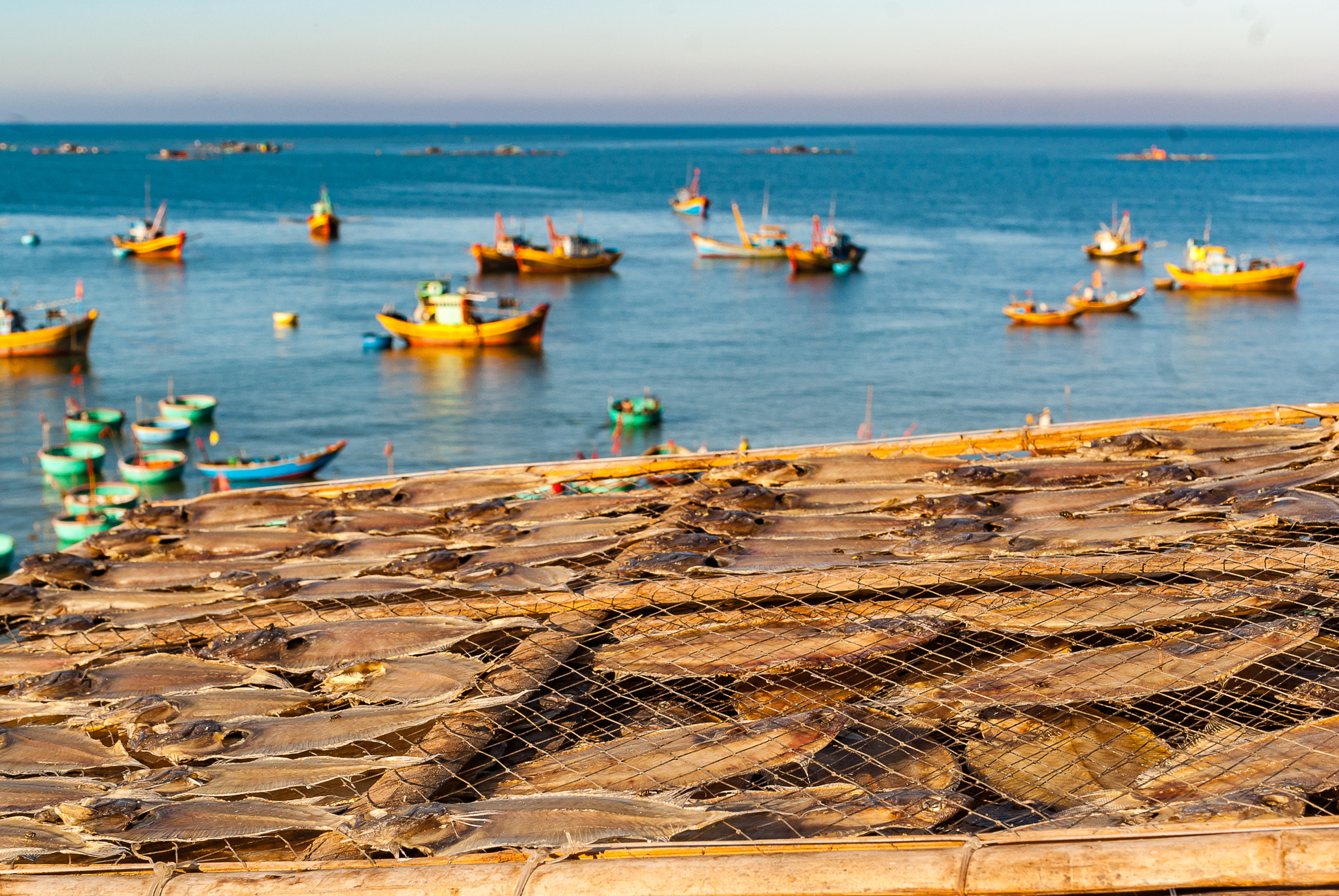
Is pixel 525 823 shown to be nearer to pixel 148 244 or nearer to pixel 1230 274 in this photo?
pixel 1230 274

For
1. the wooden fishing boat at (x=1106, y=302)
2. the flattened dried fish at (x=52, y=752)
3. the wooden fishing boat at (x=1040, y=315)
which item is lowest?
the wooden fishing boat at (x=1040, y=315)

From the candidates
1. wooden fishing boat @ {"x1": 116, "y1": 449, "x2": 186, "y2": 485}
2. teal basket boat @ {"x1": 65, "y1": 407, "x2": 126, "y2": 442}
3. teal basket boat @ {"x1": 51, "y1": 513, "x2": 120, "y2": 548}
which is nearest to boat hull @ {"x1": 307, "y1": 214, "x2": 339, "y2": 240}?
A: teal basket boat @ {"x1": 65, "y1": 407, "x2": 126, "y2": 442}

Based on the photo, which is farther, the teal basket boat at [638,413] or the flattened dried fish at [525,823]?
the teal basket boat at [638,413]

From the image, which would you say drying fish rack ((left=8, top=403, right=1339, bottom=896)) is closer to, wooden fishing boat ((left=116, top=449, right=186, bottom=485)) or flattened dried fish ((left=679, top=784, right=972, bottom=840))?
flattened dried fish ((left=679, top=784, right=972, bottom=840))

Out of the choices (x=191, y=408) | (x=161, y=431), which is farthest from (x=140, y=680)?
(x=191, y=408)

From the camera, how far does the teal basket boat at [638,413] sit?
40500 mm

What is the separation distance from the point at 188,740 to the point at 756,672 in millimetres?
2321

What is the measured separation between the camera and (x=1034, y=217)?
379ft

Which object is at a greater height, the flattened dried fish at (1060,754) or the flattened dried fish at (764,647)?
the flattened dried fish at (764,647)

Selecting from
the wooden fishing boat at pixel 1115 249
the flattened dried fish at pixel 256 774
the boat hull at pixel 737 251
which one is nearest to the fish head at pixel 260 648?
the flattened dried fish at pixel 256 774

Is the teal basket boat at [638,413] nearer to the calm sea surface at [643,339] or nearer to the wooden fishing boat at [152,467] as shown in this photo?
the calm sea surface at [643,339]

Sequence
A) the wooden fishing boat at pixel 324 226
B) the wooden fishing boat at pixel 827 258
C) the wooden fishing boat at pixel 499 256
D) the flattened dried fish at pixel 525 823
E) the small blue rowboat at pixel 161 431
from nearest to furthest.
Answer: the flattened dried fish at pixel 525 823 < the small blue rowboat at pixel 161 431 < the wooden fishing boat at pixel 827 258 < the wooden fishing boat at pixel 499 256 < the wooden fishing boat at pixel 324 226

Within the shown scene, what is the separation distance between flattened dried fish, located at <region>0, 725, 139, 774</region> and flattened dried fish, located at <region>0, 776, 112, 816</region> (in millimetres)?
100

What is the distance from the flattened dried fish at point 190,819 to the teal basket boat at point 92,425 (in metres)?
36.7
